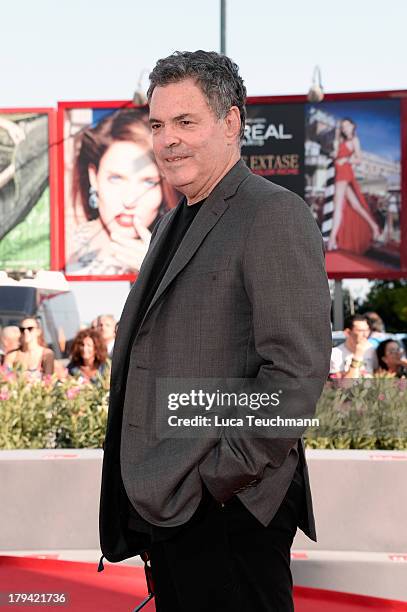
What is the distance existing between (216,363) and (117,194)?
18.3 metres

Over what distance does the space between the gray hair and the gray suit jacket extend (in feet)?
0.57

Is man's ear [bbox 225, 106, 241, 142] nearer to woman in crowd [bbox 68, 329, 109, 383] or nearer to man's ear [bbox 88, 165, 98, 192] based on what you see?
woman in crowd [bbox 68, 329, 109, 383]

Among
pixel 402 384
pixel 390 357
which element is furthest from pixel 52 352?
pixel 402 384

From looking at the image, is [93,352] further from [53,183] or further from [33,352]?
[53,183]

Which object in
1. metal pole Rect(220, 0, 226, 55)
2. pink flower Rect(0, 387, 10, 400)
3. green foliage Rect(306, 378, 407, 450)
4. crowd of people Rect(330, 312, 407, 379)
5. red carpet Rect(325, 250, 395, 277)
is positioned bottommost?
green foliage Rect(306, 378, 407, 450)

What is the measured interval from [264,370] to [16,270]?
1863 centimetres

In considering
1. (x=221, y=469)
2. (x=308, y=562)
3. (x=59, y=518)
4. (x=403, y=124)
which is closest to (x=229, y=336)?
(x=221, y=469)

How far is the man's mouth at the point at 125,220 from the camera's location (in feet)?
66.4

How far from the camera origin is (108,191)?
2047 centimetres

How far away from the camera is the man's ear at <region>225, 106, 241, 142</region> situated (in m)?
2.44

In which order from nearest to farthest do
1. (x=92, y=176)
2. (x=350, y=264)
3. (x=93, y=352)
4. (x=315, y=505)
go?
(x=315, y=505) → (x=93, y=352) → (x=350, y=264) → (x=92, y=176)

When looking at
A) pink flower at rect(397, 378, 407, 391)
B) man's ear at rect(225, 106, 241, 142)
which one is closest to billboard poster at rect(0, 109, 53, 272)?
pink flower at rect(397, 378, 407, 391)

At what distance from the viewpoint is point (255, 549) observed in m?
2.28

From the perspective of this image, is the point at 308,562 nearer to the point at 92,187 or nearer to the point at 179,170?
the point at 179,170
